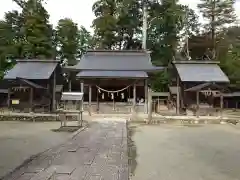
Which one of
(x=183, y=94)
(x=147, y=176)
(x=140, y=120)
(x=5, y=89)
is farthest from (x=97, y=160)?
(x=5, y=89)

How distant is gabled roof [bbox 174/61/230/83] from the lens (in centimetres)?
2773

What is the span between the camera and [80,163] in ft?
26.1

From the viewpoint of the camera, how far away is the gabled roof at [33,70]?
28.3m

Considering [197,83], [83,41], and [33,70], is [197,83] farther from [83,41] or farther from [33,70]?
[83,41]

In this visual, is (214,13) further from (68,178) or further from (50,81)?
(68,178)

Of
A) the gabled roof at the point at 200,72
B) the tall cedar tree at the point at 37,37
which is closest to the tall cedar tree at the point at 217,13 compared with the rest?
the gabled roof at the point at 200,72

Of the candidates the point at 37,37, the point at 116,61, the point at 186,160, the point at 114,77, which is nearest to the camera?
the point at 186,160

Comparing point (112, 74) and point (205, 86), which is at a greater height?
point (112, 74)

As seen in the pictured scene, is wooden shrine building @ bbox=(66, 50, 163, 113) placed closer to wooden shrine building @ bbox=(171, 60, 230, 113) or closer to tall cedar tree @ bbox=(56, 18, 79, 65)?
wooden shrine building @ bbox=(171, 60, 230, 113)

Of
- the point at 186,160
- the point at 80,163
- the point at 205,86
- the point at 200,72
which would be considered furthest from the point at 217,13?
the point at 80,163

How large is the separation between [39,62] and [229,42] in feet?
73.4

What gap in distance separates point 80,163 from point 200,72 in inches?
904

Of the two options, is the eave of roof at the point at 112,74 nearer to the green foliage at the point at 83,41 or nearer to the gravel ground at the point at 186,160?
the gravel ground at the point at 186,160

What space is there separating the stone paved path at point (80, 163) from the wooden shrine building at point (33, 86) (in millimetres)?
15984
